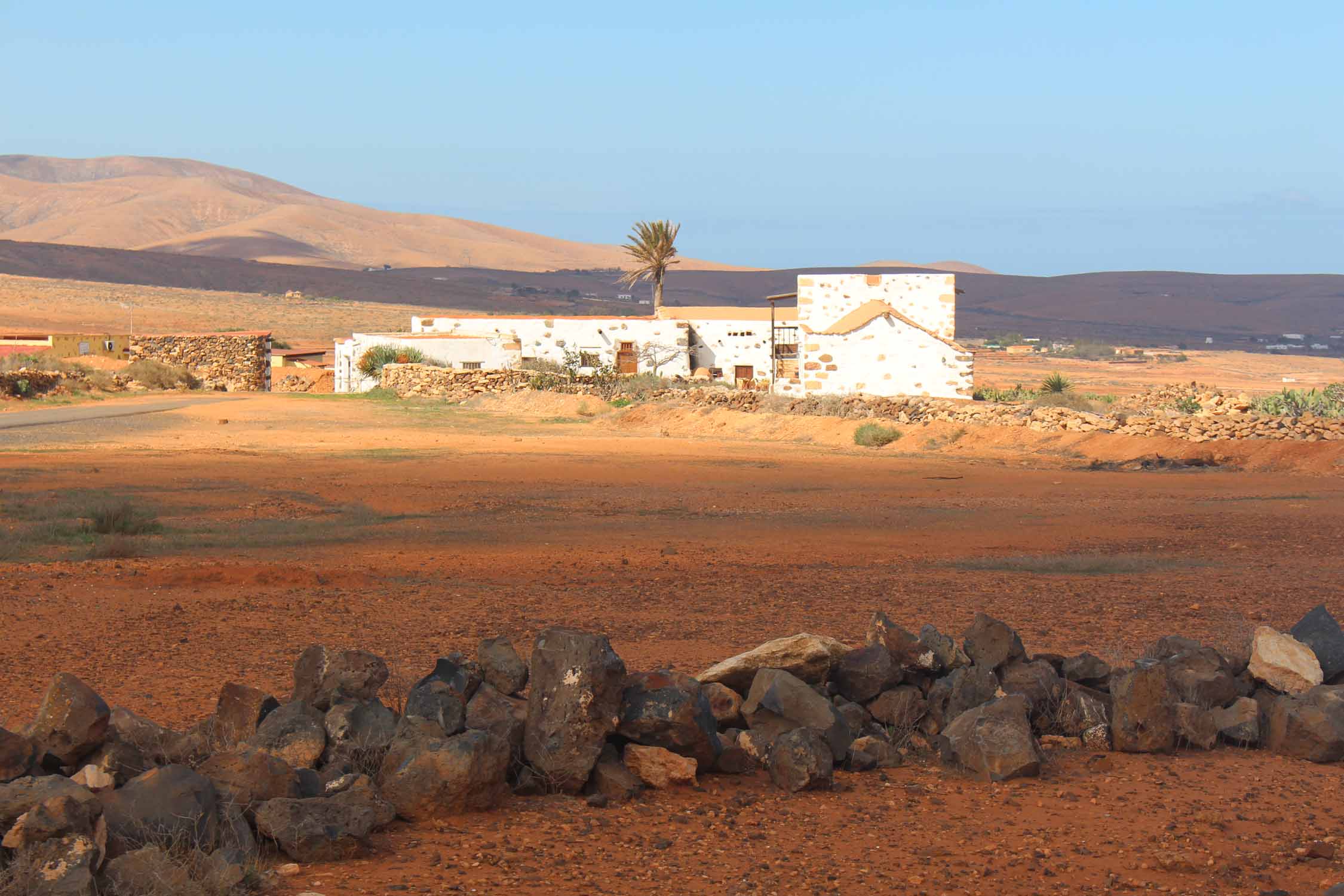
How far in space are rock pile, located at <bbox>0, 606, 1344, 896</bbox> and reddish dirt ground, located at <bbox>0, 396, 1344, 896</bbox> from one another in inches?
5.9

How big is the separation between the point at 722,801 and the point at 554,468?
15.6m

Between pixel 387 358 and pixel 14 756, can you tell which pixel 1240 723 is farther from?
pixel 387 358

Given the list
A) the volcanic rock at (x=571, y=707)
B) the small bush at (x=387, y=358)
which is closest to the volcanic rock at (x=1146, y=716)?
the volcanic rock at (x=571, y=707)

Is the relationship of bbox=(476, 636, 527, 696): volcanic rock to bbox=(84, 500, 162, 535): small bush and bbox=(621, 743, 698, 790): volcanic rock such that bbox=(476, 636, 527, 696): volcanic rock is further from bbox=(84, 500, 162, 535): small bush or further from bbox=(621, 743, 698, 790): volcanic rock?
bbox=(84, 500, 162, 535): small bush

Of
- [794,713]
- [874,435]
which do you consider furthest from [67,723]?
[874,435]

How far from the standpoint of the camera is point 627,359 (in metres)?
48.1

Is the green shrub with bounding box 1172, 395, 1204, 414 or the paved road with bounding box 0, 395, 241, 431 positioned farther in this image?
the green shrub with bounding box 1172, 395, 1204, 414

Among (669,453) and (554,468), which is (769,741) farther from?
(669,453)

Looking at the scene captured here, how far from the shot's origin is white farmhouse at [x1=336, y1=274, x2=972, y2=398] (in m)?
35.3

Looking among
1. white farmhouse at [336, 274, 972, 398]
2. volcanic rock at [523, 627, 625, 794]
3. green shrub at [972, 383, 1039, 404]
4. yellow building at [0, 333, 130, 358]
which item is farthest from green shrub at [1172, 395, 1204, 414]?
yellow building at [0, 333, 130, 358]

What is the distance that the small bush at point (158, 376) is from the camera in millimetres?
44562

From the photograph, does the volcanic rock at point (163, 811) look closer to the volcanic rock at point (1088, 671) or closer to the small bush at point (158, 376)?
the volcanic rock at point (1088, 671)

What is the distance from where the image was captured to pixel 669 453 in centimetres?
2425

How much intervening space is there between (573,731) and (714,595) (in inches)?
185
